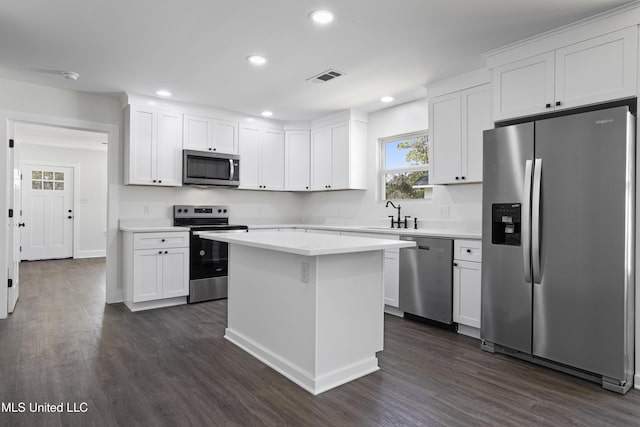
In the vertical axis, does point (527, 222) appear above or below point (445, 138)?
below

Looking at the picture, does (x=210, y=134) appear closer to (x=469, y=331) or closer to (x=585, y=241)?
(x=469, y=331)

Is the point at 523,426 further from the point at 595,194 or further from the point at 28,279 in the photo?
the point at 28,279

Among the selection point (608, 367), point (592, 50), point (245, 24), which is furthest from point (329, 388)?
point (592, 50)

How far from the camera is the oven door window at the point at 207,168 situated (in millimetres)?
4734

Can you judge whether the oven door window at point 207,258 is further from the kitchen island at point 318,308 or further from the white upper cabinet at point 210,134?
the kitchen island at point 318,308

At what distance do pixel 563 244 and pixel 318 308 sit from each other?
1701 mm

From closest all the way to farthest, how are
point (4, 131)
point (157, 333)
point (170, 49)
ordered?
point (170, 49) < point (157, 333) < point (4, 131)

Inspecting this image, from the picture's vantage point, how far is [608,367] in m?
2.35

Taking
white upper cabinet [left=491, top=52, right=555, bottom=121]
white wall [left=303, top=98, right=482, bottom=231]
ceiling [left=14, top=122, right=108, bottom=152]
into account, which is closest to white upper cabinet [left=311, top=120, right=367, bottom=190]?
white wall [left=303, top=98, right=482, bottom=231]

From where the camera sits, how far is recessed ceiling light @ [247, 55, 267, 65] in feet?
10.9

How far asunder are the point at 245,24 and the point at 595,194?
2.62 metres

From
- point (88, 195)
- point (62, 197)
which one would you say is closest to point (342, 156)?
point (88, 195)

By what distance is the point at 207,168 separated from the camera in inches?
191

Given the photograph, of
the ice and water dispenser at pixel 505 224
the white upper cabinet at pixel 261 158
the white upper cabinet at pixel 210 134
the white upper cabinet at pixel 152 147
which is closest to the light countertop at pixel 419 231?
the ice and water dispenser at pixel 505 224
